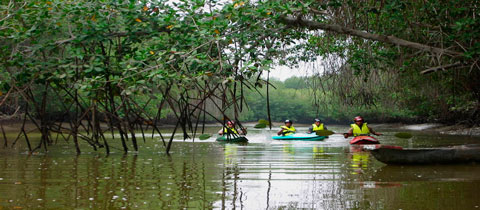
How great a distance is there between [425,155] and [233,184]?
3.97 metres

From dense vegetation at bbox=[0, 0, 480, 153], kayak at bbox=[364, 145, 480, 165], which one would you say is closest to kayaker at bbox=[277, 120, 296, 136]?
dense vegetation at bbox=[0, 0, 480, 153]

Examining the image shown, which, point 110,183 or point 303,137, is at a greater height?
point 303,137

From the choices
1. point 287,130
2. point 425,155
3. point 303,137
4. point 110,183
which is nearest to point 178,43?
point 110,183

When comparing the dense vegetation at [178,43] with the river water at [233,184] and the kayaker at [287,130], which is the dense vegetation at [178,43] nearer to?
the river water at [233,184]

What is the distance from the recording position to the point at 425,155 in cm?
1055

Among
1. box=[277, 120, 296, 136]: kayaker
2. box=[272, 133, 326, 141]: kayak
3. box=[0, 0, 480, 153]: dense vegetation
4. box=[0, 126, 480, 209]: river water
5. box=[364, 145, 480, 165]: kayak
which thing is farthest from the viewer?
box=[277, 120, 296, 136]: kayaker

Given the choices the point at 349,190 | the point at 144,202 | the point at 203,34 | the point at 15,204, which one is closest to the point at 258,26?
the point at 203,34

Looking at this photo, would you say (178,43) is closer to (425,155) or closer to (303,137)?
(425,155)

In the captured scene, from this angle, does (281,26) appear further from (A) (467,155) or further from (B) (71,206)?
(B) (71,206)

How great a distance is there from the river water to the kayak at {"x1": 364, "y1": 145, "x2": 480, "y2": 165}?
0.16m

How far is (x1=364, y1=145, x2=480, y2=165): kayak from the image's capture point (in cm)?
1044

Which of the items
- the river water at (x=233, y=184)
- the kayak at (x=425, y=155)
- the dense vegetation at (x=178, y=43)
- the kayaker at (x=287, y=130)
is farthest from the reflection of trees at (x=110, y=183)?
the kayaker at (x=287, y=130)

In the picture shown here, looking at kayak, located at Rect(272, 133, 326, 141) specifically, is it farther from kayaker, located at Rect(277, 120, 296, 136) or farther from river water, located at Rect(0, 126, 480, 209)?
river water, located at Rect(0, 126, 480, 209)

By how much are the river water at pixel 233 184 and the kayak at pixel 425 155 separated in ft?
0.54
